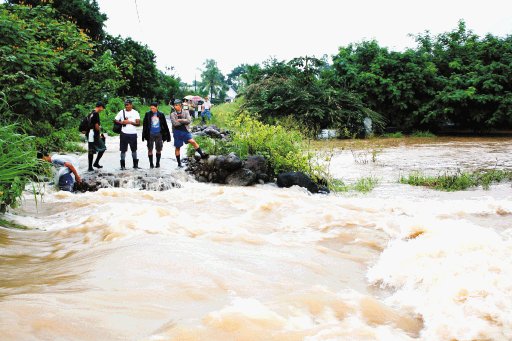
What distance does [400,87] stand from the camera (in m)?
25.0

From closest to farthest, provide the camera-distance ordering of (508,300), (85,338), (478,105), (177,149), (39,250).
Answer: (85,338) < (508,300) < (39,250) < (177,149) < (478,105)

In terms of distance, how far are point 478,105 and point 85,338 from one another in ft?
84.2

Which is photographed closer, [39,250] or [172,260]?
[172,260]

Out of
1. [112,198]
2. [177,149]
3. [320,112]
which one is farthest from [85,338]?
[320,112]

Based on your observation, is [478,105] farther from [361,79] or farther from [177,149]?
[177,149]

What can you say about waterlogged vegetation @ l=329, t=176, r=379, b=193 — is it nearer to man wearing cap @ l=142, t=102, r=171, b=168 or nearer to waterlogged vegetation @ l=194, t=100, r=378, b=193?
waterlogged vegetation @ l=194, t=100, r=378, b=193

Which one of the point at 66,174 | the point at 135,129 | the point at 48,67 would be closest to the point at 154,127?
the point at 135,129

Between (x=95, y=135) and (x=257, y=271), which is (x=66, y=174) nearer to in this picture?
(x=95, y=135)

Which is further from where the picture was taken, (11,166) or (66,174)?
(66,174)

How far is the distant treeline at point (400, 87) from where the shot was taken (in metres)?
23.2

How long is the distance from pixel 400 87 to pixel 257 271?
76.3 feet

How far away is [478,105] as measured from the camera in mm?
23953

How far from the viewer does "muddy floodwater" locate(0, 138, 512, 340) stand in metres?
2.81

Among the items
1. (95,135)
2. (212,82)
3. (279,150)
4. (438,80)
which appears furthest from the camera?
(212,82)
